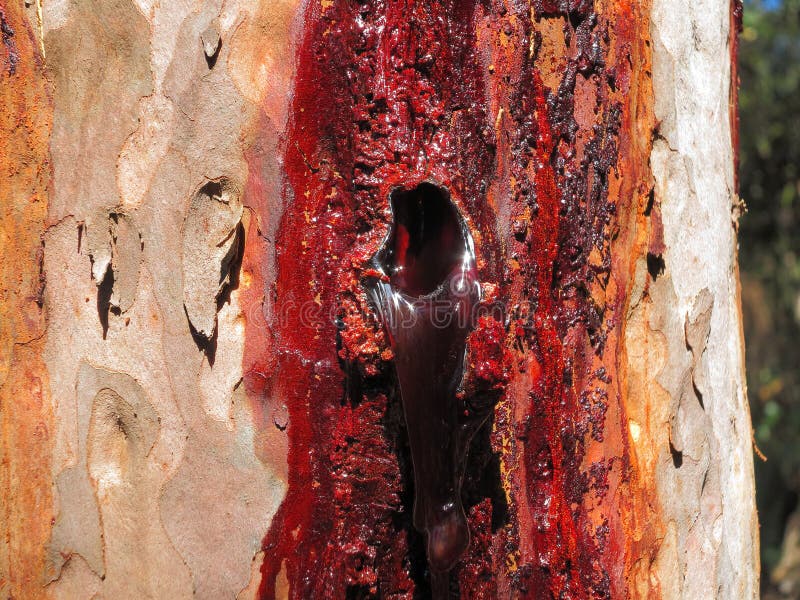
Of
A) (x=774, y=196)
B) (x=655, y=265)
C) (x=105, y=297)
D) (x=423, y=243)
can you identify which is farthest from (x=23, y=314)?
(x=774, y=196)

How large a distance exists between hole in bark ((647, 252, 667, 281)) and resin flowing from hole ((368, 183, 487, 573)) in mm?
273

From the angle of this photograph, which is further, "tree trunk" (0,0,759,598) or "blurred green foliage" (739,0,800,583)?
"blurred green foliage" (739,0,800,583)

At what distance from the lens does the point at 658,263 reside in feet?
3.17

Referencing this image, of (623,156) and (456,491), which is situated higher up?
(623,156)

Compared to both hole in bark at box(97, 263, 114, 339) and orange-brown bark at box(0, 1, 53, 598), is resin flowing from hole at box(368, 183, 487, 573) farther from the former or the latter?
orange-brown bark at box(0, 1, 53, 598)

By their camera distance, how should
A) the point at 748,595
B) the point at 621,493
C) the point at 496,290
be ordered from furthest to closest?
the point at 748,595 → the point at 621,493 → the point at 496,290

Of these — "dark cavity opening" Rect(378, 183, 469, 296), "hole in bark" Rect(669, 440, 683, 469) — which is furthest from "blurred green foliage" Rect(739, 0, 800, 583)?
"dark cavity opening" Rect(378, 183, 469, 296)

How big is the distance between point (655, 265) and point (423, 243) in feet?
1.05

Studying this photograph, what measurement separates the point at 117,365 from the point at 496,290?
17.1 inches

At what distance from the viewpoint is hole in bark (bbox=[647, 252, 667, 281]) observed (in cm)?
96

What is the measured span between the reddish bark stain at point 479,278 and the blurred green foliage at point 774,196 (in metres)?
3.75

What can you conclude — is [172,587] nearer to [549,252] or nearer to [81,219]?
[81,219]

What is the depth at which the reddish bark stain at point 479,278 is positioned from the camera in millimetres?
821

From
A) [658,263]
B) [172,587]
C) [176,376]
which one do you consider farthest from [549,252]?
[172,587]
